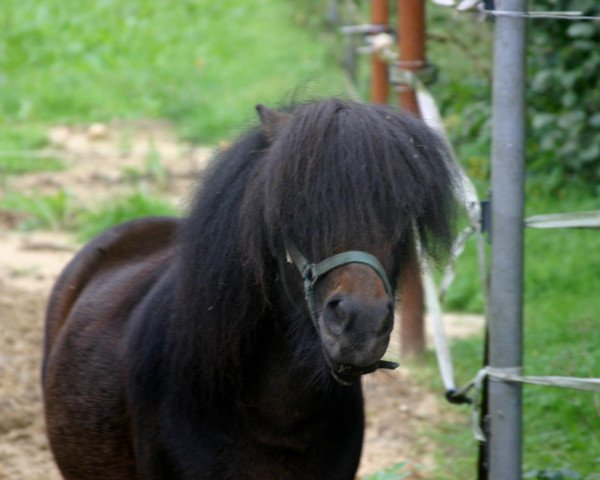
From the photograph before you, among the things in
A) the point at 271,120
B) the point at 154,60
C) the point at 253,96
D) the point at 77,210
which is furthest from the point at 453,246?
the point at 154,60

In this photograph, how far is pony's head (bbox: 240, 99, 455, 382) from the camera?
246 centimetres

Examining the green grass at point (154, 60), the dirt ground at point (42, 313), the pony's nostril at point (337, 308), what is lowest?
the dirt ground at point (42, 313)

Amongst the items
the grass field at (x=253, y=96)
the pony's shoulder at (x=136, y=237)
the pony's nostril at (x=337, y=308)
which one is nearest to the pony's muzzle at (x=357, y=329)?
the pony's nostril at (x=337, y=308)

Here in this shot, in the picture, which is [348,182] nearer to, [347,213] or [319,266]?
[347,213]

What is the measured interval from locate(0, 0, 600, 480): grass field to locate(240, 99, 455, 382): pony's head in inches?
19.0

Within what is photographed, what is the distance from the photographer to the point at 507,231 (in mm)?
3006

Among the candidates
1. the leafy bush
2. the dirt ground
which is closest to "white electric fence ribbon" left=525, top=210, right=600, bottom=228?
the dirt ground

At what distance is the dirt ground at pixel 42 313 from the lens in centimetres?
495

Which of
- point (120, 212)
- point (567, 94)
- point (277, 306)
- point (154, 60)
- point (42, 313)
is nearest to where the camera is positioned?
point (277, 306)

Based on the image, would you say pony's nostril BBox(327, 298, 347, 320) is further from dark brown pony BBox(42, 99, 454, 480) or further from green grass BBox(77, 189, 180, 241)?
green grass BBox(77, 189, 180, 241)

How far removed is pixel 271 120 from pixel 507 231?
2.50 ft

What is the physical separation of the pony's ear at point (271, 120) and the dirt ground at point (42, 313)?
43 centimetres

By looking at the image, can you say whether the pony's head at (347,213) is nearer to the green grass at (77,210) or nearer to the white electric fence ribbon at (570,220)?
the white electric fence ribbon at (570,220)

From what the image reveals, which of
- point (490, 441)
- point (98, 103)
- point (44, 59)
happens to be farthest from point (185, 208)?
point (44, 59)
